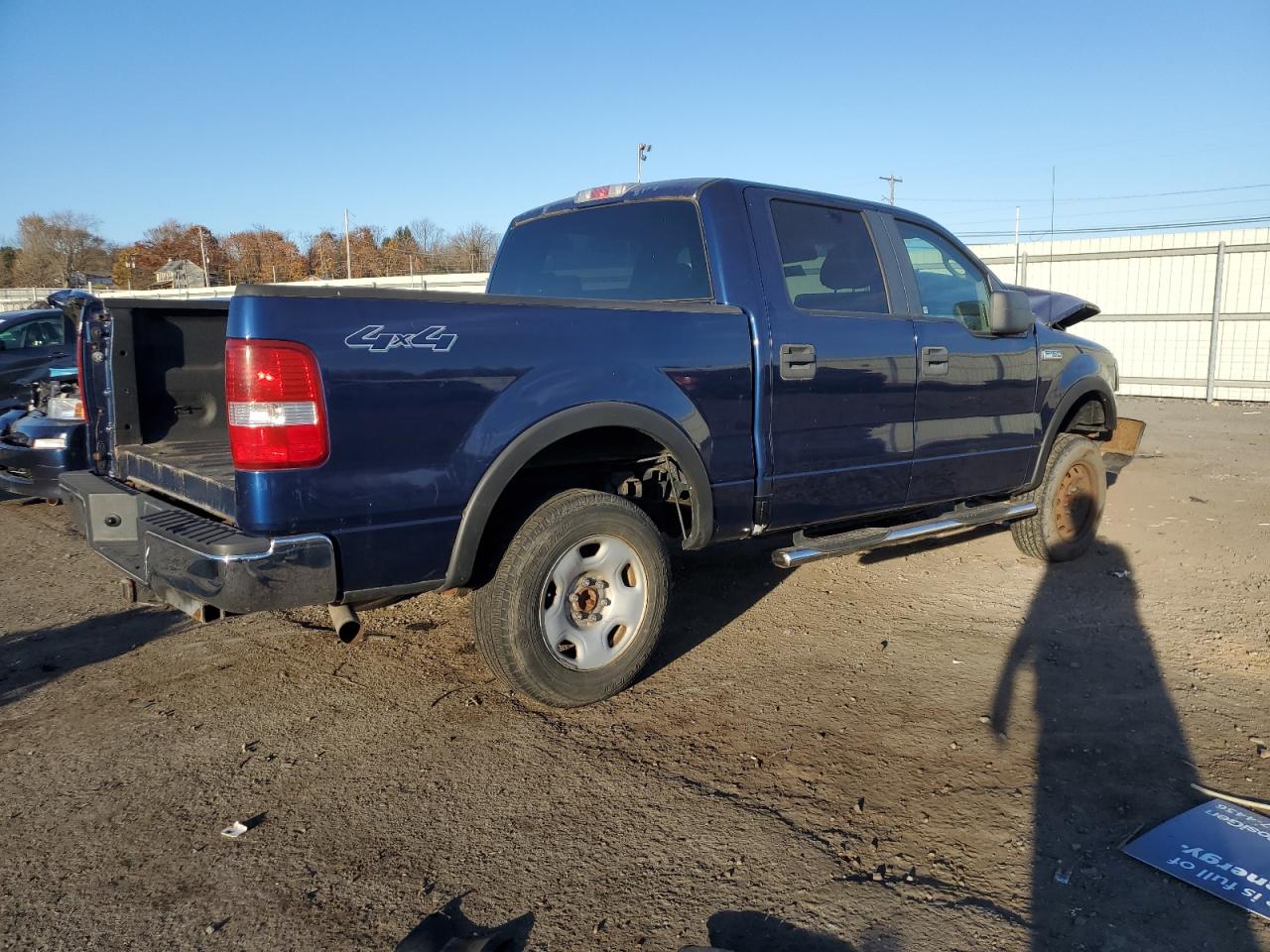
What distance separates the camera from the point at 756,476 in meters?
4.14

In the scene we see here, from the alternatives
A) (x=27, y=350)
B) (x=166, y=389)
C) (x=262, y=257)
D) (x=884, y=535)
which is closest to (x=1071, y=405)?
(x=884, y=535)

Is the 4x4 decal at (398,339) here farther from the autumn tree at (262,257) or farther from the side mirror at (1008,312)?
the autumn tree at (262,257)

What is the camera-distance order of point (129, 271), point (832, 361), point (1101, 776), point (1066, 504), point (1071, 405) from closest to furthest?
point (1101, 776) < point (832, 361) < point (1071, 405) < point (1066, 504) < point (129, 271)

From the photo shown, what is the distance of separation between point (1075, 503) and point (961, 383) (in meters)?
1.72

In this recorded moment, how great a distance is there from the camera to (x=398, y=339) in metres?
3.04

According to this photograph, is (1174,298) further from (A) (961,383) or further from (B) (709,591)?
(B) (709,591)

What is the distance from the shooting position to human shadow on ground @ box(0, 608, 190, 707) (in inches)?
162

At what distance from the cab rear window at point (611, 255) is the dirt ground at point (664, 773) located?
69.0 inches

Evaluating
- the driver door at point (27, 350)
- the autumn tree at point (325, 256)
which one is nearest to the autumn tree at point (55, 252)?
the autumn tree at point (325, 256)

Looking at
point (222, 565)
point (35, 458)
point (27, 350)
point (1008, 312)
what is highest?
point (1008, 312)

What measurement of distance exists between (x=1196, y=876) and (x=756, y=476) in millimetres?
2146

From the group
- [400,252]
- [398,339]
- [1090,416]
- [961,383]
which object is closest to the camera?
[398,339]

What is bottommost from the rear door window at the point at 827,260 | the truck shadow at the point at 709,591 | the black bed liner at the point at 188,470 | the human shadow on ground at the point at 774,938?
the human shadow on ground at the point at 774,938

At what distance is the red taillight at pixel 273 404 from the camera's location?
2844 millimetres
